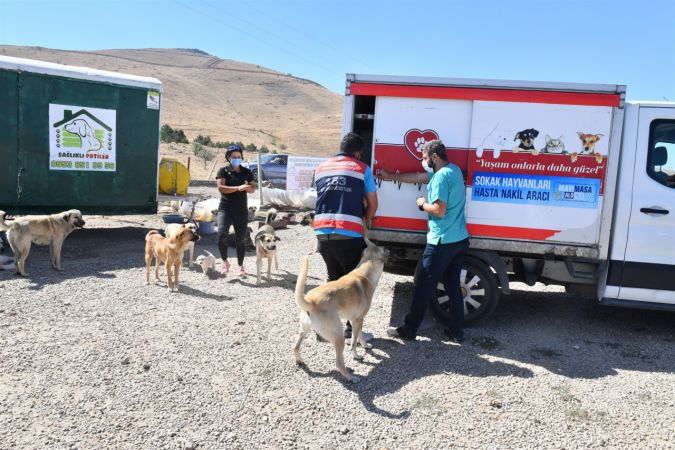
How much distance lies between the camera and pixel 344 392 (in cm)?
395

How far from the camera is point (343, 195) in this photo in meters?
4.64

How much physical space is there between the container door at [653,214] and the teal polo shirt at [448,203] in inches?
71.7

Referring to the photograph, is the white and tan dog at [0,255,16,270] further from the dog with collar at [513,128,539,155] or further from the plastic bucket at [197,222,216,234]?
the dog with collar at [513,128,539,155]

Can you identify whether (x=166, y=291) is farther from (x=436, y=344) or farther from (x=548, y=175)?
(x=548, y=175)

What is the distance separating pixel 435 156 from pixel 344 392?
2.31 m

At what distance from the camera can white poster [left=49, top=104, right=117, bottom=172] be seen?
8.80 m

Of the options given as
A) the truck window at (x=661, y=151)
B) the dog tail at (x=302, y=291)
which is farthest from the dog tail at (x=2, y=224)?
the truck window at (x=661, y=151)

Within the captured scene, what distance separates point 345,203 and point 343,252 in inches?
19.2

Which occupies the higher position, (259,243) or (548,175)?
(548,175)

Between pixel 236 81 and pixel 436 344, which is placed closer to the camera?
pixel 436 344

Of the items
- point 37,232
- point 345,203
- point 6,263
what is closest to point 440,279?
point 345,203

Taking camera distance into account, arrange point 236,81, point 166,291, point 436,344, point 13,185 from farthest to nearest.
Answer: point 236,81 < point 13,185 < point 166,291 < point 436,344

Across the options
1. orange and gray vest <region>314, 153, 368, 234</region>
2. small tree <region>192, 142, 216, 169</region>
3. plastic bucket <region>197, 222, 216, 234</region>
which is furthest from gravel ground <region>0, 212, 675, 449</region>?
small tree <region>192, 142, 216, 169</region>

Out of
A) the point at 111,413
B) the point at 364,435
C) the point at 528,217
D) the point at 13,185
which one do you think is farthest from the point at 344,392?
the point at 13,185
